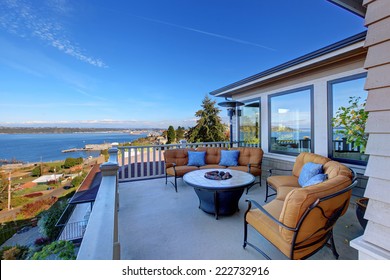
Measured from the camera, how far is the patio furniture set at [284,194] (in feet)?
5.24

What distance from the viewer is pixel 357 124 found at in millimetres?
2855

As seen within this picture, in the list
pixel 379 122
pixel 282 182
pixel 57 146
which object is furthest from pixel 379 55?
pixel 57 146

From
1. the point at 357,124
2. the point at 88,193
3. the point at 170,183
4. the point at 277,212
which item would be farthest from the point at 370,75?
the point at 170,183

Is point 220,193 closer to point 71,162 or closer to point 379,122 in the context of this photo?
point 379,122

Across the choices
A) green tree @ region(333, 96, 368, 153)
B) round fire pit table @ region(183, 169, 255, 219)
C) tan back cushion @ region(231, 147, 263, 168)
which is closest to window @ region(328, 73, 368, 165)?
green tree @ region(333, 96, 368, 153)

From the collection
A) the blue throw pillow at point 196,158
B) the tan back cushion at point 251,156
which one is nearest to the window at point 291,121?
the tan back cushion at point 251,156

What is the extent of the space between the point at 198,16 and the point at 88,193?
649 cm

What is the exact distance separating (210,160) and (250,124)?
208cm

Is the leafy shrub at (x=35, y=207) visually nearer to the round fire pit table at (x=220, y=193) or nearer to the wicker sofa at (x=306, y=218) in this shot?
the round fire pit table at (x=220, y=193)

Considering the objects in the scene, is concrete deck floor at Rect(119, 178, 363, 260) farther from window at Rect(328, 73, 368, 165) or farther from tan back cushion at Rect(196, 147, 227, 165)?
tan back cushion at Rect(196, 147, 227, 165)

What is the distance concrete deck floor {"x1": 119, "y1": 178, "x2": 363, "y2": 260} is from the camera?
2125mm
